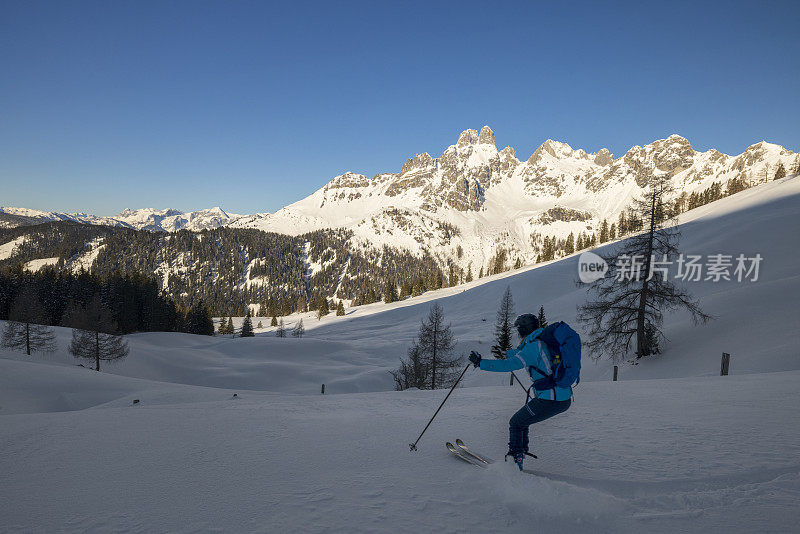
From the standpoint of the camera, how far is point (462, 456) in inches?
217

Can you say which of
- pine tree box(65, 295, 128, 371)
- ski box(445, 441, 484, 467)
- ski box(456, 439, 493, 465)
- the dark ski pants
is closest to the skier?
the dark ski pants

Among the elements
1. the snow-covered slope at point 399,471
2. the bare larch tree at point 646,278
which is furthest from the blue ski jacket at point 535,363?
the bare larch tree at point 646,278

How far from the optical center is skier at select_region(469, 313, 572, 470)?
468 centimetres

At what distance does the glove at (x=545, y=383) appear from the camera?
4715 mm

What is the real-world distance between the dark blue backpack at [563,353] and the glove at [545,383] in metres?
0.05

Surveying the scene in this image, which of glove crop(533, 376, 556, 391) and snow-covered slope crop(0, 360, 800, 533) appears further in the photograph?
glove crop(533, 376, 556, 391)

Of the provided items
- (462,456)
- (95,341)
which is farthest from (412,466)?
(95,341)

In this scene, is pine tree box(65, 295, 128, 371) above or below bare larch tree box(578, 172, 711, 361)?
below

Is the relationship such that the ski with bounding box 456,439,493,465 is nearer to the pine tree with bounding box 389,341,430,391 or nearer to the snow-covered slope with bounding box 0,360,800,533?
the snow-covered slope with bounding box 0,360,800,533

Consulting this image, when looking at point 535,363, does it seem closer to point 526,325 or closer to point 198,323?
point 526,325

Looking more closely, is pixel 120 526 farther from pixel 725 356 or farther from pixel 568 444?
pixel 725 356

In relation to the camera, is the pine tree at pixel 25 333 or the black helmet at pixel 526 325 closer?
the black helmet at pixel 526 325

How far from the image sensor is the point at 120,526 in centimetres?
372

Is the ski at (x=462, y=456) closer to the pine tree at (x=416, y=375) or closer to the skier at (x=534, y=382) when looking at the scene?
the skier at (x=534, y=382)
